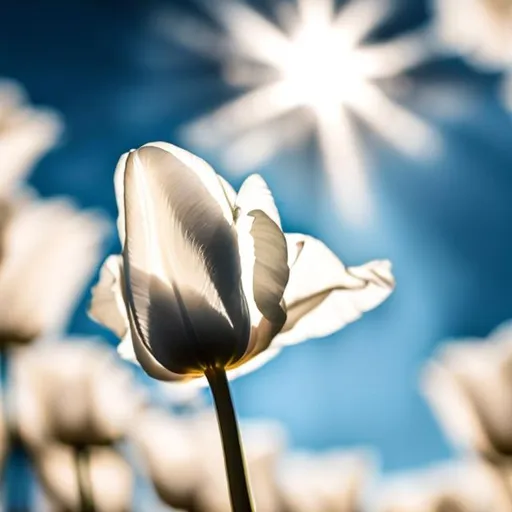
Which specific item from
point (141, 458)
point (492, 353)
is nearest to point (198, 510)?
point (141, 458)

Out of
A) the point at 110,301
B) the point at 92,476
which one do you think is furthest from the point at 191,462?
the point at 110,301

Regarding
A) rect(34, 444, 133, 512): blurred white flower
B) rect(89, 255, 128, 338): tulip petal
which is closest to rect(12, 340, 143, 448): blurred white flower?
rect(34, 444, 133, 512): blurred white flower

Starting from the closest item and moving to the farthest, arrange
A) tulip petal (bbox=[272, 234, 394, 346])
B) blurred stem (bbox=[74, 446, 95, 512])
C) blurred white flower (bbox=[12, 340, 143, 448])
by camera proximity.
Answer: tulip petal (bbox=[272, 234, 394, 346]) < blurred stem (bbox=[74, 446, 95, 512]) < blurred white flower (bbox=[12, 340, 143, 448])

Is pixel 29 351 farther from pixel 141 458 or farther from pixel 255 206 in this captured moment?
pixel 255 206

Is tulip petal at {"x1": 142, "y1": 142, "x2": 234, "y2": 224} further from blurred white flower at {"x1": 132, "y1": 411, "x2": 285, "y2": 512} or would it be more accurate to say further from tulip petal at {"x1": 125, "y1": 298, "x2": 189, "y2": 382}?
blurred white flower at {"x1": 132, "y1": 411, "x2": 285, "y2": 512}

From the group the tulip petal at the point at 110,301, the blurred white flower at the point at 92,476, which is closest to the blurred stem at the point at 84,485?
the blurred white flower at the point at 92,476

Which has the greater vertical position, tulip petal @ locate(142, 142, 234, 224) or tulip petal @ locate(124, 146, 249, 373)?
tulip petal @ locate(142, 142, 234, 224)

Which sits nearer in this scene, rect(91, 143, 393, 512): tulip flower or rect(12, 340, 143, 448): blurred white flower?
rect(91, 143, 393, 512): tulip flower
